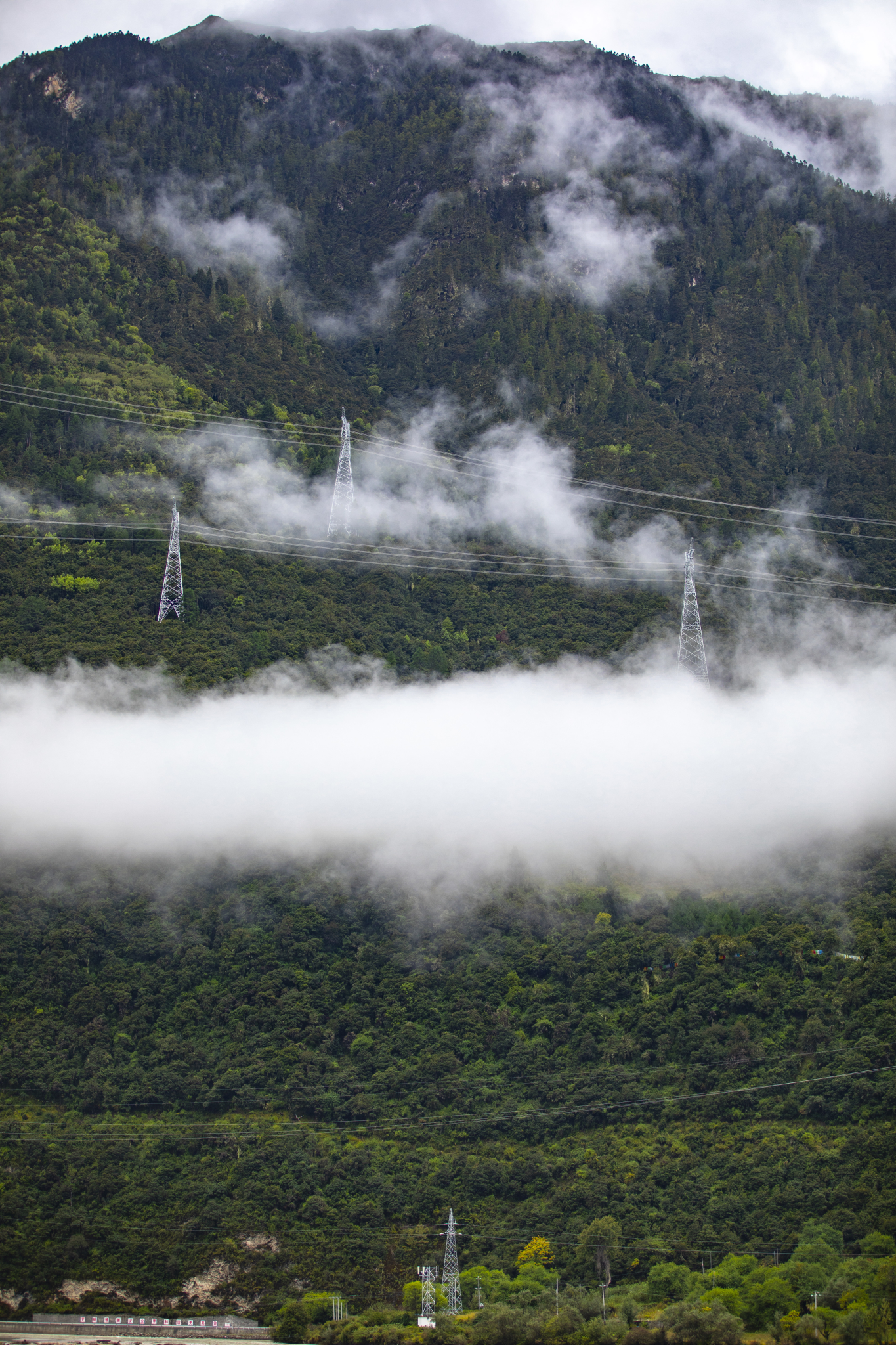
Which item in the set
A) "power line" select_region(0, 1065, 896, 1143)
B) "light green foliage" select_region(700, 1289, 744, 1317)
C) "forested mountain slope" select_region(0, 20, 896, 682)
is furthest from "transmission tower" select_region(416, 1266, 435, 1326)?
"forested mountain slope" select_region(0, 20, 896, 682)

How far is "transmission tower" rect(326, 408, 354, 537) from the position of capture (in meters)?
124

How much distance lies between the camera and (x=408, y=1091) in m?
94.6

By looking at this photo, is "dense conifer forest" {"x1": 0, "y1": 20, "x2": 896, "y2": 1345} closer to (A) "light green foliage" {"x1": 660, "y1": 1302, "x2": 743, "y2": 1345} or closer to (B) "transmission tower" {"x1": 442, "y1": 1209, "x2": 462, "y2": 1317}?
(A) "light green foliage" {"x1": 660, "y1": 1302, "x2": 743, "y2": 1345}

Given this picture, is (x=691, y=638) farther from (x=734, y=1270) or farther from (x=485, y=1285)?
(x=485, y=1285)

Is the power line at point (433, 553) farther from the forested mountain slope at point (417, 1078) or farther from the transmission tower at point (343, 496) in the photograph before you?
the forested mountain slope at point (417, 1078)

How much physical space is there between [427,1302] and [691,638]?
4990cm

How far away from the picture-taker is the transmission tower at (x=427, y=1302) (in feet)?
252

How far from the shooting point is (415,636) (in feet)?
406

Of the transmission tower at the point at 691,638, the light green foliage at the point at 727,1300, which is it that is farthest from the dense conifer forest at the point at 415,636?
the transmission tower at the point at 691,638

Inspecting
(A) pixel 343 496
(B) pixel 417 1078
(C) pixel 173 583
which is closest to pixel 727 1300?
(B) pixel 417 1078

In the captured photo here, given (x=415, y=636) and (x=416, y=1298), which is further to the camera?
(x=415, y=636)

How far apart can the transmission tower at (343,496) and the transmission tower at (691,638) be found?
1018 inches

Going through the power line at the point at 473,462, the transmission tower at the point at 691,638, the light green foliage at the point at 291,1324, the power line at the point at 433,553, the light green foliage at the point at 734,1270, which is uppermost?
the power line at the point at 473,462

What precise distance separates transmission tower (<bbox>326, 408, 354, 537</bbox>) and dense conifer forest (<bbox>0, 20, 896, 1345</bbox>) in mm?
3719
